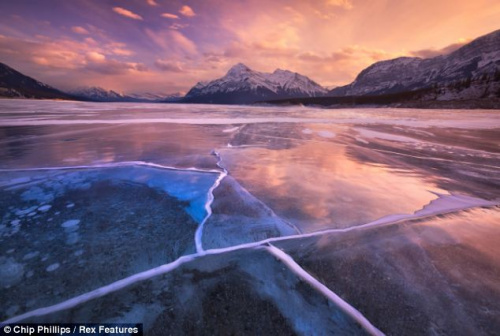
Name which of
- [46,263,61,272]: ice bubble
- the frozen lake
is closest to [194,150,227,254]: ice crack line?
the frozen lake

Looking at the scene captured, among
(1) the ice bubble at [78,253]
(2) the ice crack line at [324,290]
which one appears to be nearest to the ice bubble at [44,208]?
(1) the ice bubble at [78,253]

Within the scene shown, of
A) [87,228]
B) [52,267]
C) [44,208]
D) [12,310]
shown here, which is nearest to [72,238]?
[87,228]

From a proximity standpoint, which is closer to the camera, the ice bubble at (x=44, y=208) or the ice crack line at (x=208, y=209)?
the ice crack line at (x=208, y=209)

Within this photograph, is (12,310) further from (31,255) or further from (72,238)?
(72,238)

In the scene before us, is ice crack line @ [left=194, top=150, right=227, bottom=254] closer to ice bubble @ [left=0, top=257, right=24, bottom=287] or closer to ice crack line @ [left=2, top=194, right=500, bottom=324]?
ice crack line @ [left=2, top=194, right=500, bottom=324]

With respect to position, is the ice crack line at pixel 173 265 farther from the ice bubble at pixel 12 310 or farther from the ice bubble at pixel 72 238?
the ice bubble at pixel 72 238

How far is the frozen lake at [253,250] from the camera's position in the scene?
4.98 ft

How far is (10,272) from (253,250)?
1958 millimetres

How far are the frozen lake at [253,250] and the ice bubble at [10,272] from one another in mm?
11

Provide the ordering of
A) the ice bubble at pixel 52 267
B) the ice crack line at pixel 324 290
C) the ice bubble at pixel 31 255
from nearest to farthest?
the ice crack line at pixel 324 290 < the ice bubble at pixel 52 267 < the ice bubble at pixel 31 255

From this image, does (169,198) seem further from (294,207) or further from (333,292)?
(333,292)

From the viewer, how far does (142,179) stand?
406 centimetres

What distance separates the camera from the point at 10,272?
1862mm

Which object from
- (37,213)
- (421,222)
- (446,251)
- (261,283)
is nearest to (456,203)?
(421,222)
